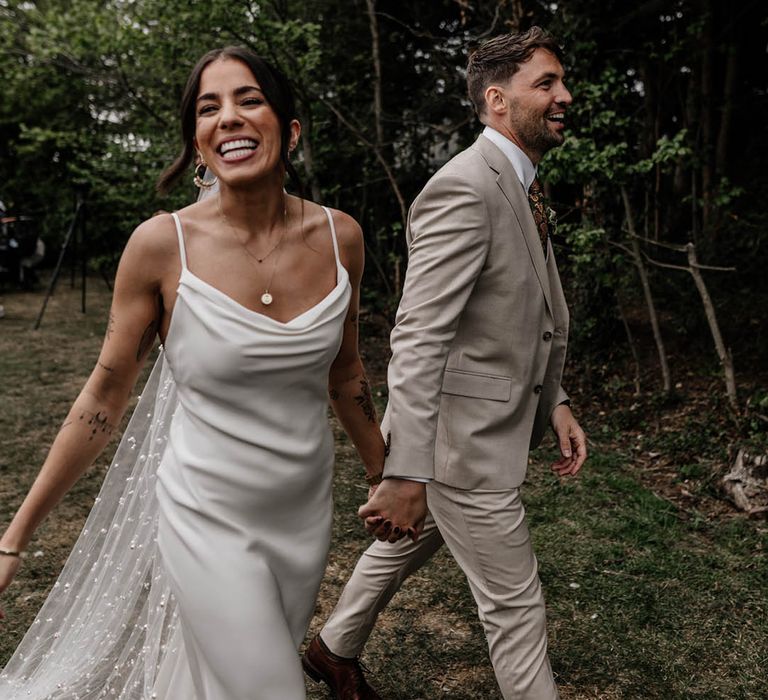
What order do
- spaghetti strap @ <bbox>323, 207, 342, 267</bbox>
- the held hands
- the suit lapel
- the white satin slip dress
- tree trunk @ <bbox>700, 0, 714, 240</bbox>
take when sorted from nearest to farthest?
the white satin slip dress
spaghetti strap @ <bbox>323, 207, 342, 267</bbox>
the suit lapel
the held hands
tree trunk @ <bbox>700, 0, 714, 240</bbox>

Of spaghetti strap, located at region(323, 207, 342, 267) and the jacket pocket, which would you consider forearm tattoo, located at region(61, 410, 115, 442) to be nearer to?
spaghetti strap, located at region(323, 207, 342, 267)

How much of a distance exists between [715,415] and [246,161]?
5214 millimetres

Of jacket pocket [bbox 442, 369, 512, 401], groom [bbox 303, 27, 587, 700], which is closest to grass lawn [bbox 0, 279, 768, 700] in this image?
groom [bbox 303, 27, 587, 700]

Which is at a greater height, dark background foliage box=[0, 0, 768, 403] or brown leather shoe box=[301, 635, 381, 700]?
dark background foliage box=[0, 0, 768, 403]

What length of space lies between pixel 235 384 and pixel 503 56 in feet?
4.52

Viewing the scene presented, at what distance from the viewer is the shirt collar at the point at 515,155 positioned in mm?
2617

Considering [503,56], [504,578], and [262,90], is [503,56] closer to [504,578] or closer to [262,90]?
[262,90]

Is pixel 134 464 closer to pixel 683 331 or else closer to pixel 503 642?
pixel 503 642

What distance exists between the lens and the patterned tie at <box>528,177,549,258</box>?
269 centimetres

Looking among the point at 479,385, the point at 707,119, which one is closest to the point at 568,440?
the point at 479,385

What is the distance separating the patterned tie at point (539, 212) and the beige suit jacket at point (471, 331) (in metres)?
0.12

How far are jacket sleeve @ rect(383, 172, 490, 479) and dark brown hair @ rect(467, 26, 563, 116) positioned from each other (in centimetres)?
41

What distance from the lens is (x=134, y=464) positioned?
8.93 feet

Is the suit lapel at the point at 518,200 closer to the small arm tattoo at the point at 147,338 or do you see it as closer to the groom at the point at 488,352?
the groom at the point at 488,352
